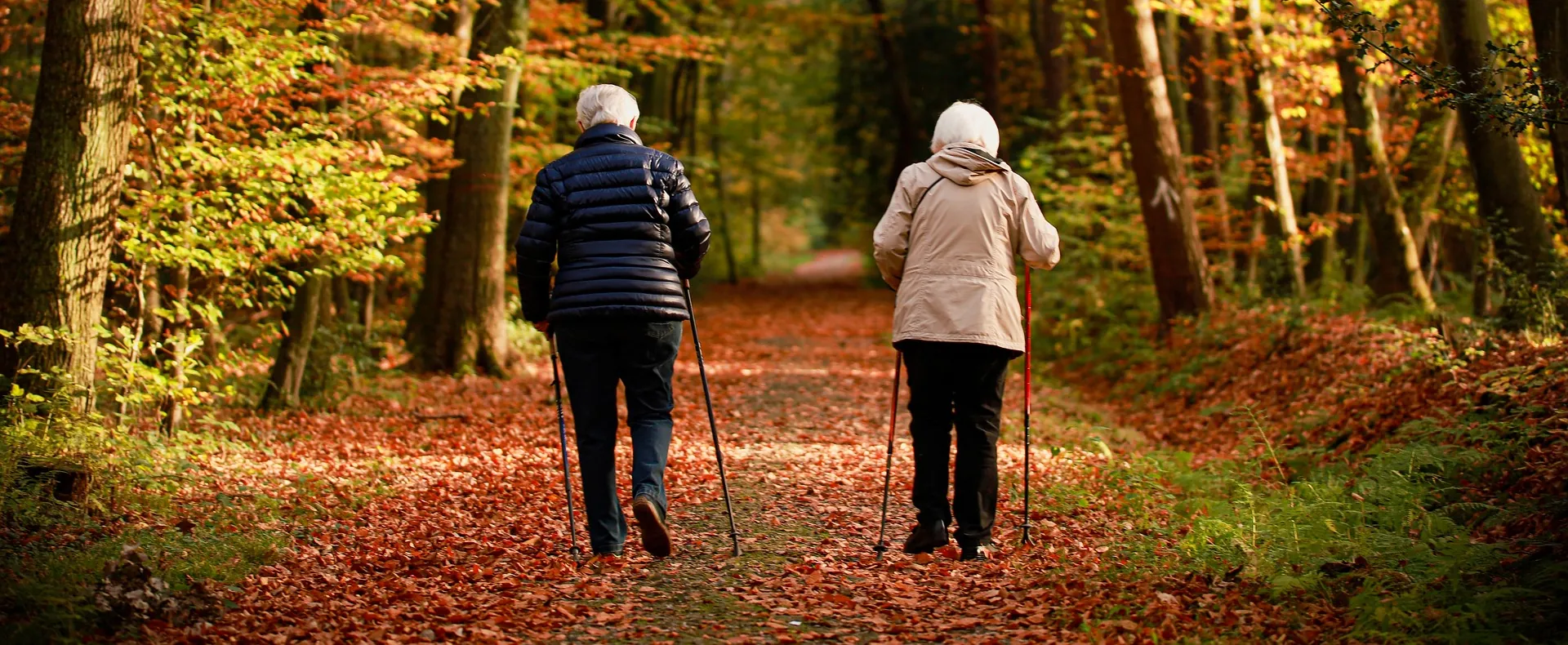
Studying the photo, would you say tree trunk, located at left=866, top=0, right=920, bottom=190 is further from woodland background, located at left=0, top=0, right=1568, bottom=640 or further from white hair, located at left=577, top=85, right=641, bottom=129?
white hair, located at left=577, top=85, right=641, bottom=129

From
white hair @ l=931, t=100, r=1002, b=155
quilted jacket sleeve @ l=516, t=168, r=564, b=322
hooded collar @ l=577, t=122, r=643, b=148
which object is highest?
white hair @ l=931, t=100, r=1002, b=155

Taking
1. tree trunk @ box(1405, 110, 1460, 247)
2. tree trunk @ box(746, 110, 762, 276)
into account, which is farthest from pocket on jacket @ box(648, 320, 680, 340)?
tree trunk @ box(746, 110, 762, 276)

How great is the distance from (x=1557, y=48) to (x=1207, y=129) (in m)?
9.90

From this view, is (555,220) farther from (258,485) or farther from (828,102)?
(828,102)

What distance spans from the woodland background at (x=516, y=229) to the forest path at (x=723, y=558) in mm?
350

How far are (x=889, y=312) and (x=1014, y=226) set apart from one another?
63.2 ft

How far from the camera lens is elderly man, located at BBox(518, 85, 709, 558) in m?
5.34

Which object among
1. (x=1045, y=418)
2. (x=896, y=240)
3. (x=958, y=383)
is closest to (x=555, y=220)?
(x=896, y=240)

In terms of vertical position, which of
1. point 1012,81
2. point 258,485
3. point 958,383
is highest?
point 1012,81

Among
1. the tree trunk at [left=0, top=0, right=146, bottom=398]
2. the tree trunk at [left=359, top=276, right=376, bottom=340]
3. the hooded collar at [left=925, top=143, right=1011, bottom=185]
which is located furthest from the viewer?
the tree trunk at [left=359, top=276, right=376, bottom=340]

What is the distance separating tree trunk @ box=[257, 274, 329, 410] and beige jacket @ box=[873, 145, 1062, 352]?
6.36m

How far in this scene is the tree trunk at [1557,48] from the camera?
630cm

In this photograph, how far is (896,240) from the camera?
5570 millimetres

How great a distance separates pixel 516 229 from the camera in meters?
16.6
